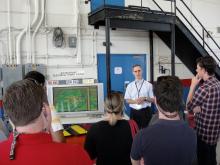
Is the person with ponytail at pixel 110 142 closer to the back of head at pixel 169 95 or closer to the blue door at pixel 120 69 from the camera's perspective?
the back of head at pixel 169 95

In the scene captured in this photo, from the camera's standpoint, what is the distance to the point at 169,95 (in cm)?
184

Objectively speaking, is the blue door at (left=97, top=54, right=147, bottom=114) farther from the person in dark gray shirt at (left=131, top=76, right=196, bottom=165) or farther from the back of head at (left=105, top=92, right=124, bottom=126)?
the person in dark gray shirt at (left=131, top=76, right=196, bottom=165)

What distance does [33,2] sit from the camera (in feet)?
18.9

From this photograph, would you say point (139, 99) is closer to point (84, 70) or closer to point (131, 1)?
point (84, 70)

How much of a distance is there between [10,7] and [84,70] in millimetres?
2139

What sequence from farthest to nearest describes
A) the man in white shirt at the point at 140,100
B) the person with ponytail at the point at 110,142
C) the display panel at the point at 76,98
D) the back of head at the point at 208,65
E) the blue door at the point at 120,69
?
1. the blue door at the point at 120,69
2. the man in white shirt at the point at 140,100
3. the display panel at the point at 76,98
4. the back of head at the point at 208,65
5. the person with ponytail at the point at 110,142

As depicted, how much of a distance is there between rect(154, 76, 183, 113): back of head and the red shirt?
0.84 meters

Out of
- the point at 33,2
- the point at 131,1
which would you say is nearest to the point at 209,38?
the point at 131,1

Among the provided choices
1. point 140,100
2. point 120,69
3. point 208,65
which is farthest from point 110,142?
point 120,69

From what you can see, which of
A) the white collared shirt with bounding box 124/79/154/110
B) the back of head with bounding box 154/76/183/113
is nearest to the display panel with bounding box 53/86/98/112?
the white collared shirt with bounding box 124/79/154/110

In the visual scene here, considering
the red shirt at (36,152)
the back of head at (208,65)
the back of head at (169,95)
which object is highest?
the back of head at (208,65)

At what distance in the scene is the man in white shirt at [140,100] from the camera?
16.2ft

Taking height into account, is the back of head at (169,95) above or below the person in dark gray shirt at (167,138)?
above

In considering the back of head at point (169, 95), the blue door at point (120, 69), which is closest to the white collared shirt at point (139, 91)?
the blue door at point (120, 69)
